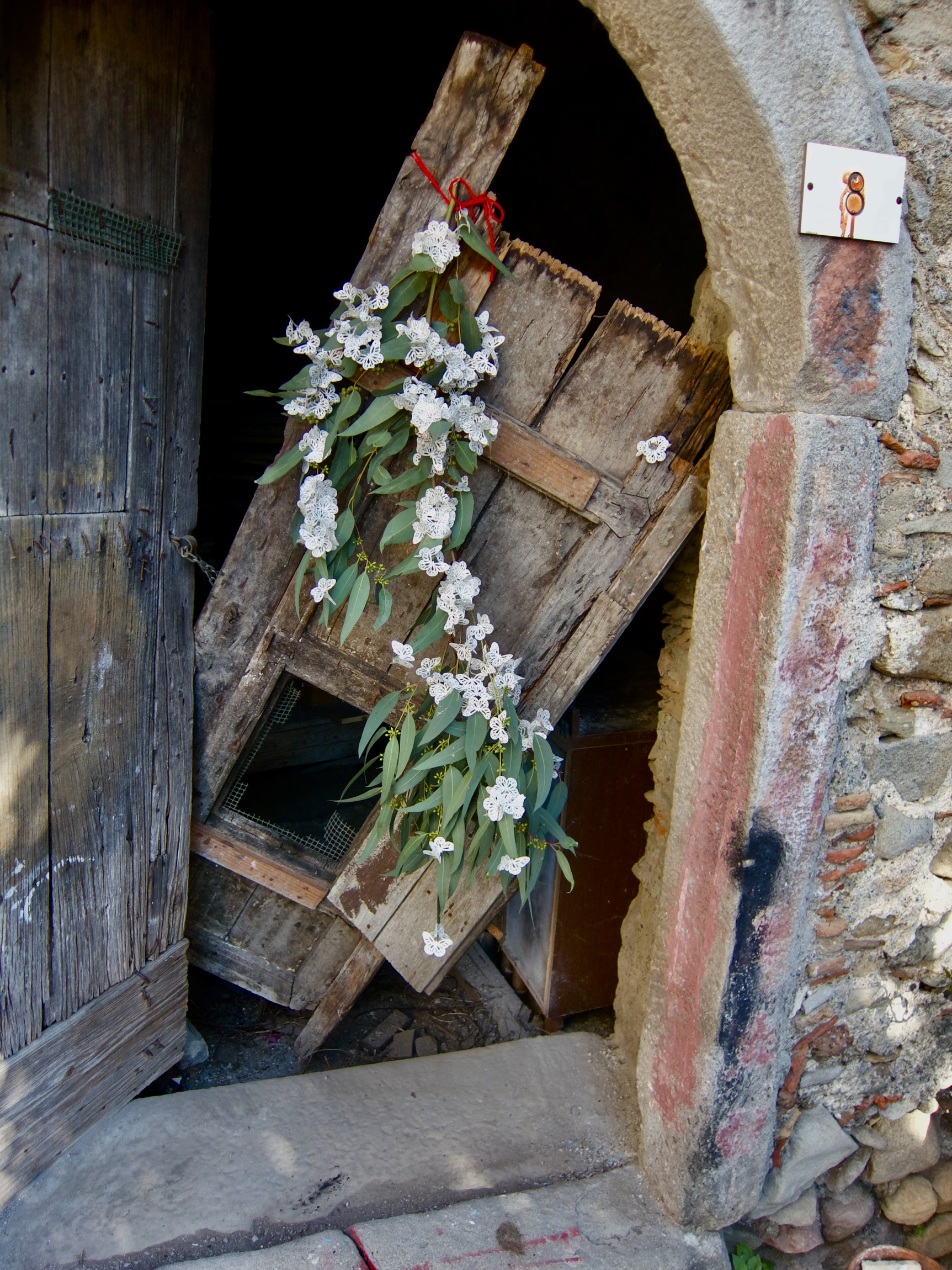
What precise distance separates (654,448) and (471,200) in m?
0.61

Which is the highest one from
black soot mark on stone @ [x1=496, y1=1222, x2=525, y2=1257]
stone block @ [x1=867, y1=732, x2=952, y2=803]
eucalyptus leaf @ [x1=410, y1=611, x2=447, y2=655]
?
eucalyptus leaf @ [x1=410, y1=611, x2=447, y2=655]

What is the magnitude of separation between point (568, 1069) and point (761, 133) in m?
2.11

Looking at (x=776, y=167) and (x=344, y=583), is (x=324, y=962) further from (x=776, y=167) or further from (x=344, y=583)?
(x=776, y=167)

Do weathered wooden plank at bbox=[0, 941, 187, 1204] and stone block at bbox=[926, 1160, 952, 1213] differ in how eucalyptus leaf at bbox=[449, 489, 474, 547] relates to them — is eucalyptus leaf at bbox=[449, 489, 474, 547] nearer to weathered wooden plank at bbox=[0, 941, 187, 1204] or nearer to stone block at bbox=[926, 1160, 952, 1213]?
weathered wooden plank at bbox=[0, 941, 187, 1204]

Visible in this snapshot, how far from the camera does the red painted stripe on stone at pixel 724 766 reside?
5.01ft

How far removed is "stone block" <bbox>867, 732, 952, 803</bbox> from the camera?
67.9 inches

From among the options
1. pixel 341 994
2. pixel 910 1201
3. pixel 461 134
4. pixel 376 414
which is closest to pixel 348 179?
pixel 461 134

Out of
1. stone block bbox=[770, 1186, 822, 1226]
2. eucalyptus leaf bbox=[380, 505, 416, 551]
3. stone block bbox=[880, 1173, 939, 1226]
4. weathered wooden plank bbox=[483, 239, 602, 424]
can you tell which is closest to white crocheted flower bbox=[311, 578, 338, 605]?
eucalyptus leaf bbox=[380, 505, 416, 551]

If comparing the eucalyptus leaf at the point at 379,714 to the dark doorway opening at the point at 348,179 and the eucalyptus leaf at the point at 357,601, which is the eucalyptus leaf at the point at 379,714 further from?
the dark doorway opening at the point at 348,179

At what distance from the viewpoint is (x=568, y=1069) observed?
2.18m

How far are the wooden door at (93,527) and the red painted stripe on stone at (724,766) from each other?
1205 mm

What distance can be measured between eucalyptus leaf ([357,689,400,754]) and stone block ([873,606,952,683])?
97 cm

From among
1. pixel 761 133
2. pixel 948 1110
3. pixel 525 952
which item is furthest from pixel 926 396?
pixel 525 952

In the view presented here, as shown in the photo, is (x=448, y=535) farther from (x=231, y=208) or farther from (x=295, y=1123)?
(x=231, y=208)
